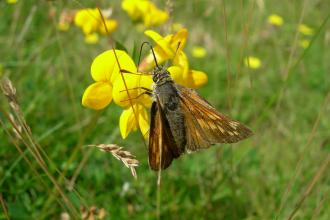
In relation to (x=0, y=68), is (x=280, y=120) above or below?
below

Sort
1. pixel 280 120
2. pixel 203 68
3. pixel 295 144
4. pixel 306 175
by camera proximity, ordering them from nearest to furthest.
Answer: pixel 306 175
pixel 295 144
pixel 280 120
pixel 203 68

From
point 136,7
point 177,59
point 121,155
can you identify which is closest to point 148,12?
point 136,7

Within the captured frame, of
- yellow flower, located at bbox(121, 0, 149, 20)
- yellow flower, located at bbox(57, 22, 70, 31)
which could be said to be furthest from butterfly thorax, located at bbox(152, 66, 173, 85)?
yellow flower, located at bbox(57, 22, 70, 31)

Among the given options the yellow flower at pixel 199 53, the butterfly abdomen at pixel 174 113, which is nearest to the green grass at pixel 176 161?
the yellow flower at pixel 199 53

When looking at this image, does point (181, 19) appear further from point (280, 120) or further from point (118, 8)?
point (280, 120)

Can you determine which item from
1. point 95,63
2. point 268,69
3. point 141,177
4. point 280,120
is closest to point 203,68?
point 268,69

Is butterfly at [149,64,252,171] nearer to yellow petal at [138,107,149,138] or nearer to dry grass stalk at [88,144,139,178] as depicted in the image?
yellow petal at [138,107,149,138]
